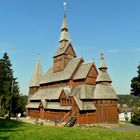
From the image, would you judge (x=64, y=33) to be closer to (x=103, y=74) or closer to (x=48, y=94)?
(x=48, y=94)

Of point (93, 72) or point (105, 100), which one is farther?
point (93, 72)

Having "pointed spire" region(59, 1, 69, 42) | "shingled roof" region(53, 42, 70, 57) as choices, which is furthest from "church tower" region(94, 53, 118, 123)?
"pointed spire" region(59, 1, 69, 42)

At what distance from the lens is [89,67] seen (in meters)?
49.8

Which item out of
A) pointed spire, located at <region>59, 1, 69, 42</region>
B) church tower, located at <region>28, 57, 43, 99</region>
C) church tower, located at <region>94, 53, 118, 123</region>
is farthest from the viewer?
church tower, located at <region>28, 57, 43, 99</region>

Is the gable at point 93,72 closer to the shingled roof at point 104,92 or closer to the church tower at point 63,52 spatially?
the shingled roof at point 104,92

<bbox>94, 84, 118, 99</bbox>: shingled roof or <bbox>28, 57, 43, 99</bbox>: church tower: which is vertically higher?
<bbox>28, 57, 43, 99</bbox>: church tower

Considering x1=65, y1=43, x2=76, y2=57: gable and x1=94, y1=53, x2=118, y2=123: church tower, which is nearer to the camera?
x1=94, y1=53, x2=118, y2=123: church tower

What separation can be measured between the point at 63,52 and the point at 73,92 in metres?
13.4

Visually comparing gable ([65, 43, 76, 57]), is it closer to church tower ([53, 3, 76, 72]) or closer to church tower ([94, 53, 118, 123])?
church tower ([53, 3, 76, 72])

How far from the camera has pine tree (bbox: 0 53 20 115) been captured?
6238 centimetres

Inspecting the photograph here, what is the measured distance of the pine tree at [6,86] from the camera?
62.4m

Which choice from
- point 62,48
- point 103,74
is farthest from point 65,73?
point 103,74

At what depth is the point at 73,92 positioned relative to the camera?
4928 centimetres

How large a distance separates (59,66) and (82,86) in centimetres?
1411
